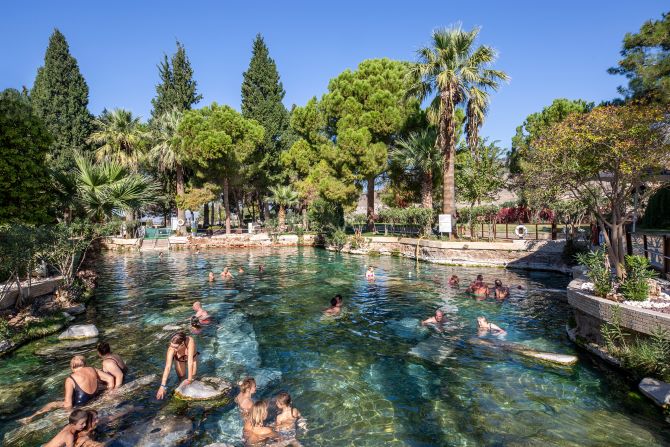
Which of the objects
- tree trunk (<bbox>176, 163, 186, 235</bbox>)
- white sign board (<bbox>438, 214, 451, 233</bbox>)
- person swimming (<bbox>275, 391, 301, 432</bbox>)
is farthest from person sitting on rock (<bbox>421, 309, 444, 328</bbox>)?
tree trunk (<bbox>176, 163, 186, 235</bbox>)

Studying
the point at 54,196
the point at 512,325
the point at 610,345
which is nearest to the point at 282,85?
the point at 54,196

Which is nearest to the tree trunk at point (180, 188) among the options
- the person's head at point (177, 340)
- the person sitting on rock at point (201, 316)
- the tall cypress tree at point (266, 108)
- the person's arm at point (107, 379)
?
the tall cypress tree at point (266, 108)

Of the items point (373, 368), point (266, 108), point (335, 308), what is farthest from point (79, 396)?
point (266, 108)

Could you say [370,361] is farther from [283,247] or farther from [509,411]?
[283,247]

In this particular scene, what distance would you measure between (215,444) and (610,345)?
837cm

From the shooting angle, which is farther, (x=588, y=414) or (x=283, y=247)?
(x=283, y=247)

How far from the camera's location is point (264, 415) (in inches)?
265

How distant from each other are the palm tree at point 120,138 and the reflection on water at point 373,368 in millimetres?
29203

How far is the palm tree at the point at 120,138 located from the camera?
42.7 metres

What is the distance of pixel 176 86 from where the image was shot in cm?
4941

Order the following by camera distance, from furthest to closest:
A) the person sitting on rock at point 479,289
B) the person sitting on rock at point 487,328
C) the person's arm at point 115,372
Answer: the person sitting on rock at point 479,289 → the person sitting on rock at point 487,328 → the person's arm at point 115,372

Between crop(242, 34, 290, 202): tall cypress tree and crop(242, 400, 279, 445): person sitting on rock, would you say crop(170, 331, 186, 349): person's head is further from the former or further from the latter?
crop(242, 34, 290, 202): tall cypress tree

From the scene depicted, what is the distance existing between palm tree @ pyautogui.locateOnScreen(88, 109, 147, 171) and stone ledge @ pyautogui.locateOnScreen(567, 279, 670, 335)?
43023 millimetres

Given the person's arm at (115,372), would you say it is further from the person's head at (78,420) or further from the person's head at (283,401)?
the person's head at (283,401)
